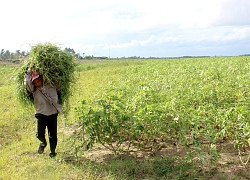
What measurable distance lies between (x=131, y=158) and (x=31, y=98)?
215 centimetres

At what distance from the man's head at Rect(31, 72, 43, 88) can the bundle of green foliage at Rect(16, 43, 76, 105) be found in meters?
0.07

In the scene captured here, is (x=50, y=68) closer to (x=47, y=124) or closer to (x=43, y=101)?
(x=43, y=101)

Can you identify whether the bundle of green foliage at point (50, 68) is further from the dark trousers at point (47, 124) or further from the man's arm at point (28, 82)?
the dark trousers at point (47, 124)

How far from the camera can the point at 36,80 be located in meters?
5.28

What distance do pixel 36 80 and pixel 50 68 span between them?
12.5 inches

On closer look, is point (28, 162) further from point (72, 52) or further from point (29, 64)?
point (72, 52)

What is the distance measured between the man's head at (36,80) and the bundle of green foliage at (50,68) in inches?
2.6

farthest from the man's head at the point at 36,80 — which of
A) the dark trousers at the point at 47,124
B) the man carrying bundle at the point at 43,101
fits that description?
the dark trousers at the point at 47,124

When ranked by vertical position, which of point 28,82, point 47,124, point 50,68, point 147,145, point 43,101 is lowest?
point 147,145

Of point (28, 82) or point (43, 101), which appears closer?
point (28, 82)

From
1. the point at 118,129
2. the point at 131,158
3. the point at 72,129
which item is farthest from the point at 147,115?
the point at 72,129

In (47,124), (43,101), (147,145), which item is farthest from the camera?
(147,145)

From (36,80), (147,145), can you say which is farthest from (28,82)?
(147,145)

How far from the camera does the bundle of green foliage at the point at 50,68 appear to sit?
5.31 m
